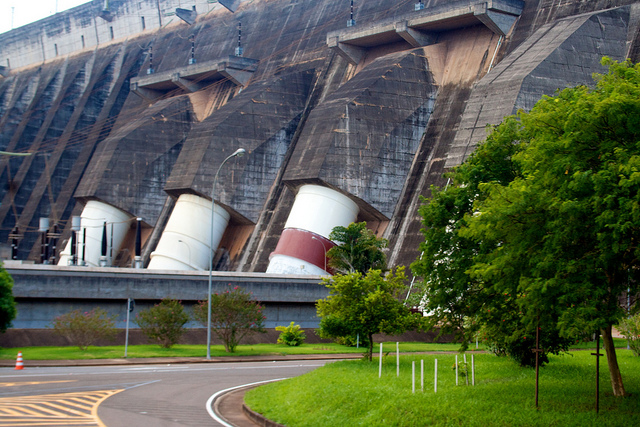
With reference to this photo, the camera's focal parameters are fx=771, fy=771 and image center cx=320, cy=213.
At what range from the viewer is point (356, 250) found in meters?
36.7

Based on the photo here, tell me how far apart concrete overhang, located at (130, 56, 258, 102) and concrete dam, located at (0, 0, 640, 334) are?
0.44 feet

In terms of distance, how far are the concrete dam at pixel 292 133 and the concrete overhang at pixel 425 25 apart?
0.34 feet

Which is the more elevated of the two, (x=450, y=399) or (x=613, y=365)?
(x=613, y=365)

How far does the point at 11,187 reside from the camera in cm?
7000

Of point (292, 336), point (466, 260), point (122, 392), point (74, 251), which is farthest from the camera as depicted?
point (74, 251)

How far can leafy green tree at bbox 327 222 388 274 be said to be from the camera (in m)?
36.6

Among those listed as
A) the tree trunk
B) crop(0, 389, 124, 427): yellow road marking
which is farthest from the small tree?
the tree trunk

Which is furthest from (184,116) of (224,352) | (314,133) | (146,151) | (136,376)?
(136,376)

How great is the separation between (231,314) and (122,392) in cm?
1293

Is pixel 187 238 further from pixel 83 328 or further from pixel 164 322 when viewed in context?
pixel 83 328

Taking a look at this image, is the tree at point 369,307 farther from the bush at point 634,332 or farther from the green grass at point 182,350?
the bush at point 634,332

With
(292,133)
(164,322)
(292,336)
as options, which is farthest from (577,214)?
(292,133)

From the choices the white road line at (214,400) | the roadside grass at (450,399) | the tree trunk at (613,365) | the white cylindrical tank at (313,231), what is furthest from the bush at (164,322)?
the tree trunk at (613,365)

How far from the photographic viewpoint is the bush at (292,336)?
1335 inches
